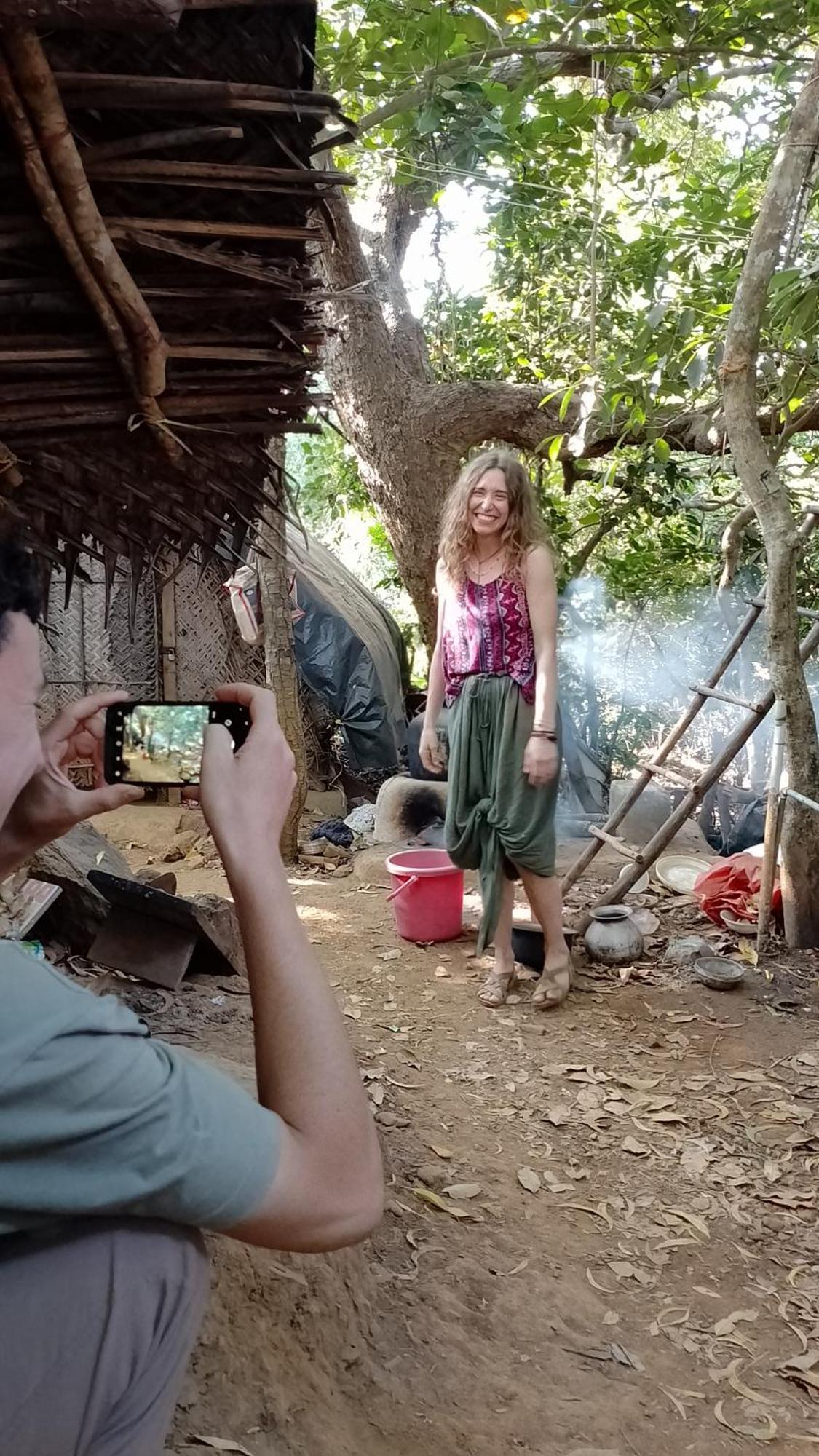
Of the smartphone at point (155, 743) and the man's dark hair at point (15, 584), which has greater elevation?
the man's dark hair at point (15, 584)

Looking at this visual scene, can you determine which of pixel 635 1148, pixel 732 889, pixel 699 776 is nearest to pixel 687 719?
pixel 699 776

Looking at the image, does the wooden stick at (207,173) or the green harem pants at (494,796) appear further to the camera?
the green harem pants at (494,796)

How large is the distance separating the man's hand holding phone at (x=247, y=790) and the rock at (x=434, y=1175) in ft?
6.33

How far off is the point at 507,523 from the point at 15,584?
2.90 metres

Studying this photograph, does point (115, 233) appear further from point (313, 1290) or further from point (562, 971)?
point (562, 971)

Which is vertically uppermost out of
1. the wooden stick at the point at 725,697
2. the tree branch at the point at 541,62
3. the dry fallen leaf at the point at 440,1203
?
the tree branch at the point at 541,62

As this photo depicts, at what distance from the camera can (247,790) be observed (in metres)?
1.10

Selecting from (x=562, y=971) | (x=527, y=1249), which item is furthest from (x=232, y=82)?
(x=562, y=971)

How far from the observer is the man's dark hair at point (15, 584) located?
1.02 metres

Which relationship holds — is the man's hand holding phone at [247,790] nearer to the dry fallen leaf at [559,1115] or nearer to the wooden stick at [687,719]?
the dry fallen leaf at [559,1115]

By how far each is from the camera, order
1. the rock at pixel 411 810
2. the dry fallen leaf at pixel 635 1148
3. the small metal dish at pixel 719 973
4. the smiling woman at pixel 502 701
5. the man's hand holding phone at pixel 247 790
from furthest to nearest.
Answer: the rock at pixel 411 810 < the small metal dish at pixel 719 973 < the smiling woman at pixel 502 701 < the dry fallen leaf at pixel 635 1148 < the man's hand holding phone at pixel 247 790

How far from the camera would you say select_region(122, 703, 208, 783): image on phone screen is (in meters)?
1.42

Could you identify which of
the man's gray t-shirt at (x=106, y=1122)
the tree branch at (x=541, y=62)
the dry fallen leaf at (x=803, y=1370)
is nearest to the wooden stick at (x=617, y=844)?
the dry fallen leaf at (x=803, y=1370)

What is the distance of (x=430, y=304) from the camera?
7.77 m
